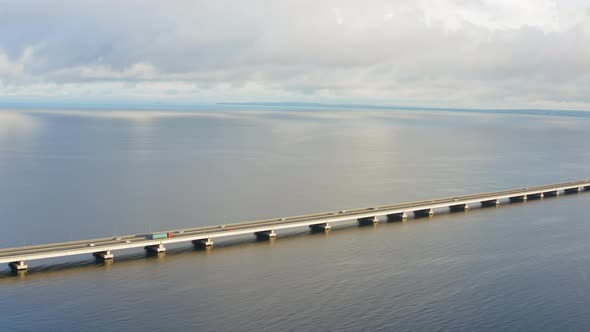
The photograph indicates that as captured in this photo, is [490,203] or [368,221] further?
[490,203]

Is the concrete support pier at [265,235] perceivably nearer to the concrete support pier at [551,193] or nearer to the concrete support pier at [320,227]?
the concrete support pier at [320,227]

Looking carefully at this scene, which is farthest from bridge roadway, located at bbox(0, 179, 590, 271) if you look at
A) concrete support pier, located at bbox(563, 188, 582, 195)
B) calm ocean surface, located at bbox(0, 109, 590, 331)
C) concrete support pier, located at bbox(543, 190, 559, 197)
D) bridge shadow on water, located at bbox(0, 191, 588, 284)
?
concrete support pier, located at bbox(563, 188, 582, 195)

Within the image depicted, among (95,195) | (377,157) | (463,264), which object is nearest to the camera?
(463,264)

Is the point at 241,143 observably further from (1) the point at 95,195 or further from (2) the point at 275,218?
(2) the point at 275,218

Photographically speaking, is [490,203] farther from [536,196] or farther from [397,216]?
[397,216]

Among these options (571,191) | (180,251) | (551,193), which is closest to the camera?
(180,251)

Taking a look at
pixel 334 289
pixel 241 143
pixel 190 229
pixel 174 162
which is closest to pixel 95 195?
pixel 190 229

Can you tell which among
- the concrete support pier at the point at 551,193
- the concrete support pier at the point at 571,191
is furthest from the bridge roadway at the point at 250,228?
the concrete support pier at the point at 571,191

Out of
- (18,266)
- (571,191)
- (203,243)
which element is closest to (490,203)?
(571,191)
